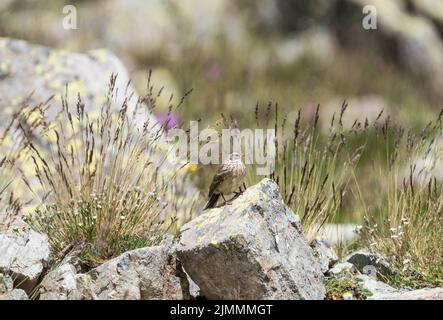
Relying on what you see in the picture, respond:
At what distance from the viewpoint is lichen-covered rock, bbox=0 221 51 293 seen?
5.96 m

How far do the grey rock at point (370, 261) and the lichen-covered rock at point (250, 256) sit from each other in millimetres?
880

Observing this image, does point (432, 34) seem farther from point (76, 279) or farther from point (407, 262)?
point (76, 279)

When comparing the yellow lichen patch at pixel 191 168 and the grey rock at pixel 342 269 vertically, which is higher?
the yellow lichen patch at pixel 191 168

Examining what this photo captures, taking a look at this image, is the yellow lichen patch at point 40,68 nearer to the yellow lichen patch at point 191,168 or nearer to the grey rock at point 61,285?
the yellow lichen patch at point 191,168

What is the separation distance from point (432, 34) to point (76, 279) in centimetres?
1582

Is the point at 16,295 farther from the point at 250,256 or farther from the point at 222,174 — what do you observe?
the point at 222,174

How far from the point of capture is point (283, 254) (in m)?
5.84

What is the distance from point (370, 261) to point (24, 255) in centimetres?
275

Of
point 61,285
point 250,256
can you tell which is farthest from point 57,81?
point 250,256

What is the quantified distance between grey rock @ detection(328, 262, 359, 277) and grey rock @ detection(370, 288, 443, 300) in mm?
440

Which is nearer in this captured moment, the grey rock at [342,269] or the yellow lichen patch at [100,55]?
the grey rock at [342,269]

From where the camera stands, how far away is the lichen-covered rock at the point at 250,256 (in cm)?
561

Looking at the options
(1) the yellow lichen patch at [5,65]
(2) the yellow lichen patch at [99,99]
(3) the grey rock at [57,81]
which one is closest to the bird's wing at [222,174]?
(3) the grey rock at [57,81]
